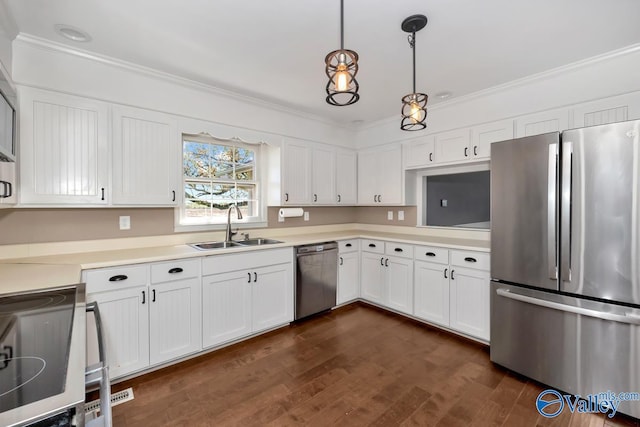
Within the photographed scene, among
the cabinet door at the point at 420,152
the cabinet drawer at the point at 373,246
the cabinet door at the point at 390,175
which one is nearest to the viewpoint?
the cabinet door at the point at 420,152

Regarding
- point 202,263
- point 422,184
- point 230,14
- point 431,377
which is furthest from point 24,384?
point 422,184

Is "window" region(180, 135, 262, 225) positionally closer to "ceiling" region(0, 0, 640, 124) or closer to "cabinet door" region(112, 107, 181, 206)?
"cabinet door" region(112, 107, 181, 206)

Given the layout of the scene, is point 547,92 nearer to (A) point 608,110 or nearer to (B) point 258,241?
(A) point 608,110

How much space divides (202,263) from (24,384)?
69.7 inches

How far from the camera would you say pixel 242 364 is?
96.7 inches

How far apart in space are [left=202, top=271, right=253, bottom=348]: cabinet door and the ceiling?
1.87 m

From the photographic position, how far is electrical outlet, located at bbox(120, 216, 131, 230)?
104 inches

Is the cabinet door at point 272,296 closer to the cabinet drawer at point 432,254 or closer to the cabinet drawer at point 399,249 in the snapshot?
the cabinet drawer at point 399,249

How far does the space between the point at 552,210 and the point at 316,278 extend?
7.45 ft

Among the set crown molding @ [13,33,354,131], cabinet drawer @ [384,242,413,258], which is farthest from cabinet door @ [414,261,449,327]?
crown molding @ [13,33,354,131]

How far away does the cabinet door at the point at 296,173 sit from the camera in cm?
356

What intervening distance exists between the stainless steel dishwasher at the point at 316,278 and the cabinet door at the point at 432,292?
0.97m

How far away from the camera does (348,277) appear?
3740 mm

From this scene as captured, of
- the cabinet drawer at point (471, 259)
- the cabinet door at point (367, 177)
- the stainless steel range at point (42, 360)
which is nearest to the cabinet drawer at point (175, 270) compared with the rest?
the stainless steel range at point (42, 360)
